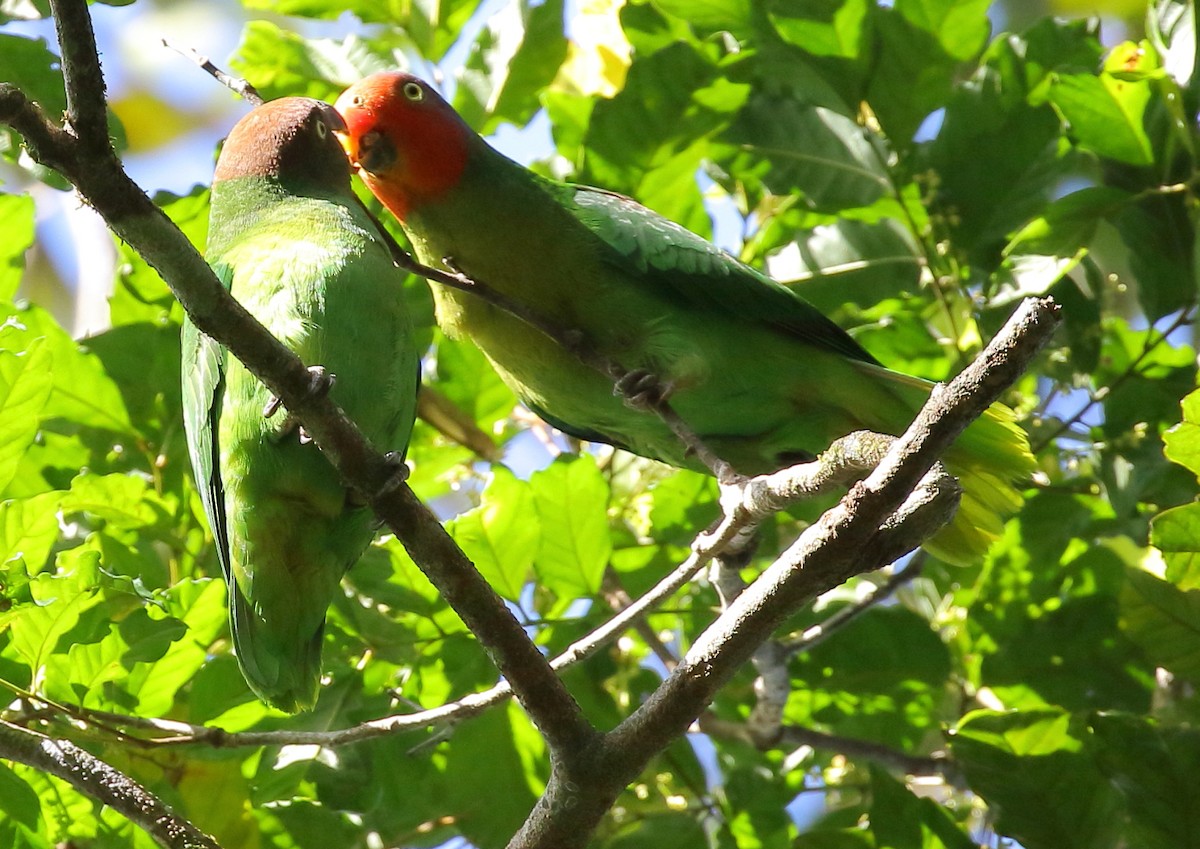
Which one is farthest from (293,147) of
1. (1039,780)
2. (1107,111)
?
(1039,780)

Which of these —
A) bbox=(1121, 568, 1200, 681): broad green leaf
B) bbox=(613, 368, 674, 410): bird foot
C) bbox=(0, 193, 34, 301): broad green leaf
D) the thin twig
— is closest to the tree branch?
bbox=(1121, 568, 1200, 681): broad green leaf

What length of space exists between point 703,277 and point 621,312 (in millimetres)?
213

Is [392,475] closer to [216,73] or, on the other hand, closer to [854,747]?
[216,73]

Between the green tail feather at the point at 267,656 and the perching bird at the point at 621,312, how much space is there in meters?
0.82

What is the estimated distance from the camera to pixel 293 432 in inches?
93.0

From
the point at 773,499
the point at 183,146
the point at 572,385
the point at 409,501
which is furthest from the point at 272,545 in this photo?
the point at 183,146

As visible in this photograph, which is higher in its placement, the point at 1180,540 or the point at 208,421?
the point at 208,421

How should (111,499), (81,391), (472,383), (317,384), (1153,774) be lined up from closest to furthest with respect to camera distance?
(317,384)
(1153,774)
(111,499)
(81,391)
(472,383)

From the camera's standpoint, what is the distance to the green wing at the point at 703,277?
114 inches

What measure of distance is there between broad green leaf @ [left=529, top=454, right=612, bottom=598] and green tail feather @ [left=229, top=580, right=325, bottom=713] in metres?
0.57

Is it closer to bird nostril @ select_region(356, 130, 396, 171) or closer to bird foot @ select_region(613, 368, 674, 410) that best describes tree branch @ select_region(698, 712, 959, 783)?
bird foot @ select_region(613, 368, 674, 410)

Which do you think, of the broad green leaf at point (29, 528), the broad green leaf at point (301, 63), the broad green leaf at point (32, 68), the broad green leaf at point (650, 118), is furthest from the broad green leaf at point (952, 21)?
the broad green leaf at point (29, 528)

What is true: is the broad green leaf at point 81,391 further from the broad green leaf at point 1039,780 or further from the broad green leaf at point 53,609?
the broad green leaf at point 1039,780

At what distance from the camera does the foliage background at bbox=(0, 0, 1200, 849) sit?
99.7 inches
